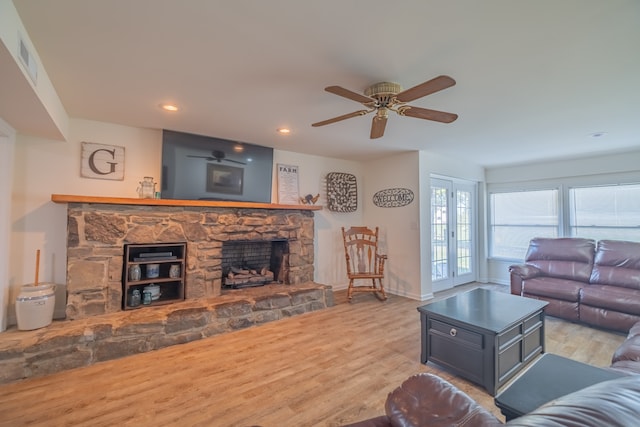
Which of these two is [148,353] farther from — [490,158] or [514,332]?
[490,158]

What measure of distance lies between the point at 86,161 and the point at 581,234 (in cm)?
715

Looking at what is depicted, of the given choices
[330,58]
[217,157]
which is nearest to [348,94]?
[330,58]

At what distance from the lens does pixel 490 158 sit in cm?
498

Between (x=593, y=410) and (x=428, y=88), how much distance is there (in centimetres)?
175

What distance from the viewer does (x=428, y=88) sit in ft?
6.06

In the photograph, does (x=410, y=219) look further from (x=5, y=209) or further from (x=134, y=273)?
(x=5, y=209)

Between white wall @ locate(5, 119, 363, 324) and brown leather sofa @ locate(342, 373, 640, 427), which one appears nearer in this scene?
brown leather sofa @ locate(342, 373, 640, 427)

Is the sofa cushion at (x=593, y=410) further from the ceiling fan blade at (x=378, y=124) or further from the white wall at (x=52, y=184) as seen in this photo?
the white wall at (x=52, y=184)

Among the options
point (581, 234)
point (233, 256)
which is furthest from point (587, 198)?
point (233, 256)

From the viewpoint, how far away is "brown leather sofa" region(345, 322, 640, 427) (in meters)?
0.59

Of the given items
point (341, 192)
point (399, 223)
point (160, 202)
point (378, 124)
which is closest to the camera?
point (378, 124)

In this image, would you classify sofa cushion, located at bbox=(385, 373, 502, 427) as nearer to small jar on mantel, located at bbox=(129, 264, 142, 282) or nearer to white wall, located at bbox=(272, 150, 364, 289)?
small jar on mantel, located at bbox=(129, 264, 142, 282)

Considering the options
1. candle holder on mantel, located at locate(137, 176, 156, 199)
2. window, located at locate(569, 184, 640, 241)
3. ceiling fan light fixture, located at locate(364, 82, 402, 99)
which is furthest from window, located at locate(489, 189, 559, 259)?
candle holder on mantel, located at locate(137, 176, 156, 199)

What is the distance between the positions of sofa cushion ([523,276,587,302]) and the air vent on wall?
5.25 m
